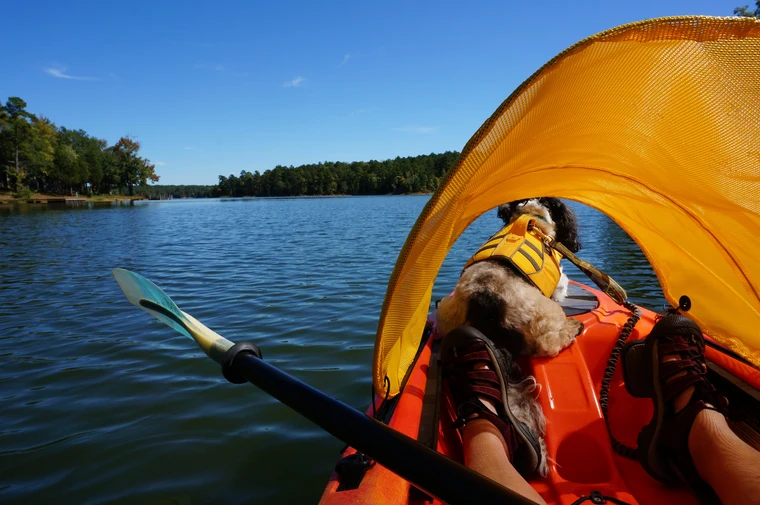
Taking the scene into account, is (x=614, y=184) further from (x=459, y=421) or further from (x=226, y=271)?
(x=226, y=271)

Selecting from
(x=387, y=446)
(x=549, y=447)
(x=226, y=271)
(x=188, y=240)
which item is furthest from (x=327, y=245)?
(x=387, y=446)

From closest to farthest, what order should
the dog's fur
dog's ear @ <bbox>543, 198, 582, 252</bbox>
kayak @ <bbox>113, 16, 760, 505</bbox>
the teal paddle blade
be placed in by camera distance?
1. kayak @ <bbox>113, 16, 760, 505</bbox>
2. the teal paddle blade
3. the dog's fur
4. dog's ear @ <bbox>543, 198, 582, 252</bbox>

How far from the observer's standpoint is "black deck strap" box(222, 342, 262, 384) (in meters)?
1.72

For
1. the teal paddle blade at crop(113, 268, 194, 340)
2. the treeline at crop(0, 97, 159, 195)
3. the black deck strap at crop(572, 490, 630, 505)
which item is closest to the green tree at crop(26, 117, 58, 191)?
the treeline at crop(0, 97, 159, 195)

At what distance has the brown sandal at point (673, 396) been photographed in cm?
188

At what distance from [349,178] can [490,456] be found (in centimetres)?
12616

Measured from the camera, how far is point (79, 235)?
17234 mm

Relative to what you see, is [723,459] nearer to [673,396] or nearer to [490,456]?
[673,396]

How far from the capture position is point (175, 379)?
422 centimetres

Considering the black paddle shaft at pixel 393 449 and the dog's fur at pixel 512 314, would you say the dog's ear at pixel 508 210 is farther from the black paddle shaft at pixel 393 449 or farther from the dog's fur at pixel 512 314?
the black paddle shaft at pixel 393 449

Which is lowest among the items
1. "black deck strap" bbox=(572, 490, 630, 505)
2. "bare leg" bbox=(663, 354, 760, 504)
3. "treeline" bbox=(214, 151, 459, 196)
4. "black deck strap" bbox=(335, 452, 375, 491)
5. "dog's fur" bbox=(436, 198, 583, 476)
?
"black deck strap" bbox=(572, 490, 630, 505)

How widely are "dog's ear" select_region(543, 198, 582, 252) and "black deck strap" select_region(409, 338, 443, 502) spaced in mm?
2134

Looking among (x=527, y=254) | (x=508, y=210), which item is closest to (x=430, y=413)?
(x=527, y=254)

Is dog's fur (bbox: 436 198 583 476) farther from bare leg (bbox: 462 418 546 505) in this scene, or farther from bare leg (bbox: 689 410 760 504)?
bare leg (bbox: 689 410 760 504)
